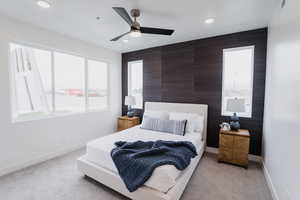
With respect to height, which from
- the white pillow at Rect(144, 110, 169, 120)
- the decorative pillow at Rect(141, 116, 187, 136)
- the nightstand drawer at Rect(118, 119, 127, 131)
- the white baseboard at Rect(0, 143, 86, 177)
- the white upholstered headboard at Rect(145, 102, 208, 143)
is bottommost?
the white baseboard at Rect(0, 143, 86, 177)

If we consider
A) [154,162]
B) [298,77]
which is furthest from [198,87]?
[154,162]

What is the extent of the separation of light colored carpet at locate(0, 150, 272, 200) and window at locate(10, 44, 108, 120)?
114 cm

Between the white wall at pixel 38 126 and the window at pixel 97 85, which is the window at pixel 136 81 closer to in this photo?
the window at pixel 97 85

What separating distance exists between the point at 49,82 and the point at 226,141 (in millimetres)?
3941

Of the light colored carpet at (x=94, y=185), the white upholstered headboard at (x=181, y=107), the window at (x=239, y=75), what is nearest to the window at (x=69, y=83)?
the light colored carpet at (x=94, y=185)

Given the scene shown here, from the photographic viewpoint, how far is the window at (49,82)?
2779 mm

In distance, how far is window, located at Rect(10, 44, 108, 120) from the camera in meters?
2.78

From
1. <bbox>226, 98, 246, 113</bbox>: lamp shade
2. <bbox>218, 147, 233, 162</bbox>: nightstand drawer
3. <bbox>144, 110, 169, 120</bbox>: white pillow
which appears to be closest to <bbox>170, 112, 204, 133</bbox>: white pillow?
<bbox>144, 110, 169, 120</bbox>: white pillow

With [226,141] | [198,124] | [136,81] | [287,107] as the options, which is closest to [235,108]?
[226,141]

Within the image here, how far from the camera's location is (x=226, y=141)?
2.81m

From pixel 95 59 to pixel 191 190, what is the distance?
12.5 ft

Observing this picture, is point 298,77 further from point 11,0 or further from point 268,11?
point 11,0

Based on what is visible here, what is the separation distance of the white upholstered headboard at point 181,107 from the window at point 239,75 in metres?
0.46

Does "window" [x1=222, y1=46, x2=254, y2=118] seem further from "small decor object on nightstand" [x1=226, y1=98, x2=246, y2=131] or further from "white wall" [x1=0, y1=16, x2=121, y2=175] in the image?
"white wall" [x1=0, y1=16, x2=121, y2=175]
